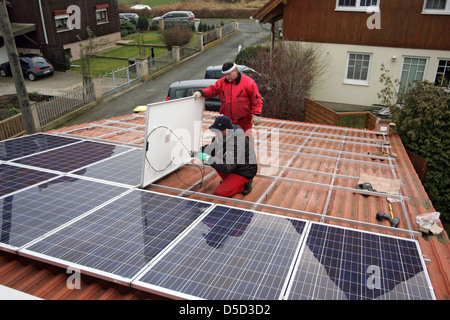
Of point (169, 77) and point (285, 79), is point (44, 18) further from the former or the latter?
point (285, 79)

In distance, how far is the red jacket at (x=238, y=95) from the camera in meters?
7.01

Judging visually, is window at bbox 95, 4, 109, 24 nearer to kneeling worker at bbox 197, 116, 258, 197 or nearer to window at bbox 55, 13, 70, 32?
window at bbox 55, 13, 70, 32

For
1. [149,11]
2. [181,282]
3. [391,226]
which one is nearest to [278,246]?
[181,282]

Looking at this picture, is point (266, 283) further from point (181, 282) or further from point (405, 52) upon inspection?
point (405, 52)

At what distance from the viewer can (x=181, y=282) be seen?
3.56m

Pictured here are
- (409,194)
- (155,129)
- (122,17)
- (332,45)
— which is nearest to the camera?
(155,129)

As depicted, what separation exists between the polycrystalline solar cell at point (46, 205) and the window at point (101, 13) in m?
31.7

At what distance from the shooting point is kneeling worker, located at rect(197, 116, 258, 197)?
5883 mm

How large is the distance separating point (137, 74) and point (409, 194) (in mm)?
21725

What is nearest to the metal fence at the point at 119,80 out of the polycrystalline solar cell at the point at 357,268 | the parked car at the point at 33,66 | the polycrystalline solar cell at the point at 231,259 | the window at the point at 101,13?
the parked car at the point at 33,66

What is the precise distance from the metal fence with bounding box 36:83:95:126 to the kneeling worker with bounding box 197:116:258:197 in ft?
46.8

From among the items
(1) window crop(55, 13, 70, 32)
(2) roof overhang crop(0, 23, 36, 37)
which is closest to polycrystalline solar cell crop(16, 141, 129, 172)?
(2) roof overhang crop(0, 23, 36, 37)

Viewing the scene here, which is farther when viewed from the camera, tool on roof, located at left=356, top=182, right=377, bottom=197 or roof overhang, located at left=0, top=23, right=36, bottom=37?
roof overhang, located at left=0, top=23, right=36, bottom=37

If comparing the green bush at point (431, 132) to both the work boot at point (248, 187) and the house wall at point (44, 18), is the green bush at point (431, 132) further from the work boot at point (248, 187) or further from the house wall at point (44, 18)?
the house wall at point (44, 18)
